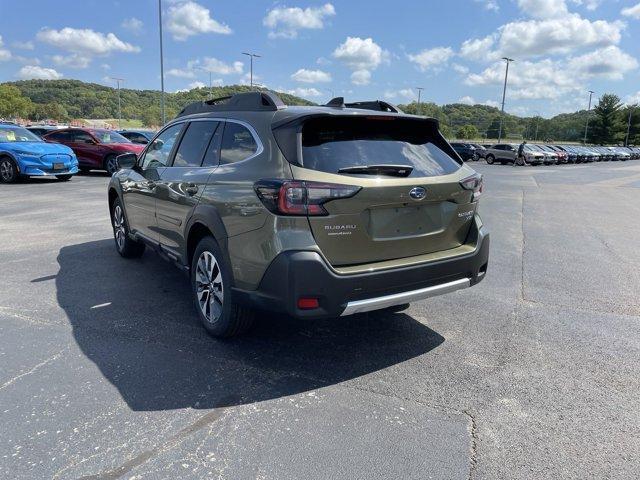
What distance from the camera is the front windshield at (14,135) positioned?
14859mm

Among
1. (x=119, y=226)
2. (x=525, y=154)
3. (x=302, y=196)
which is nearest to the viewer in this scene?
(x=302, y=196)

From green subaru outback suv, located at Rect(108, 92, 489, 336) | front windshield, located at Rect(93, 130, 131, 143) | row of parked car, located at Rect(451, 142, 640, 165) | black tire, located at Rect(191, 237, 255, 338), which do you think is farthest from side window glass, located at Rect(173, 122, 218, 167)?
row of parked car, located at Rect(451, 142, 640, 165)

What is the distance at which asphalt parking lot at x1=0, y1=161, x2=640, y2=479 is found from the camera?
254 centimetres

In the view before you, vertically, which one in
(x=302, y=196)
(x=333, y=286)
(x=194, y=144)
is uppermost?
(x=194, y=144)

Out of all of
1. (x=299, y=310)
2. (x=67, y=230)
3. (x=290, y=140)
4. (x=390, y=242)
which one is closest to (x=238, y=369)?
(x=299, y=310)

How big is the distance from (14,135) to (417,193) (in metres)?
15.6

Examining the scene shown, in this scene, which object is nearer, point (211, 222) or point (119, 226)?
point (211, 222)

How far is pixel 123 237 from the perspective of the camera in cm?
631

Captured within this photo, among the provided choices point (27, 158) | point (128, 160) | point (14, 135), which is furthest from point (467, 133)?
point (128, 160)

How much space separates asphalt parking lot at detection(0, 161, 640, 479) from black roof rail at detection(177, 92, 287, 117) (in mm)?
1773

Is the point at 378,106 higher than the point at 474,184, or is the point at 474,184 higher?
the point at 378,106

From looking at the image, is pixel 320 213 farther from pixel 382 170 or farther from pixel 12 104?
pixel 12 104

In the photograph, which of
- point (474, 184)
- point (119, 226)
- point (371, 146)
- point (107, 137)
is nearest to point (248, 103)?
point (371, 146)

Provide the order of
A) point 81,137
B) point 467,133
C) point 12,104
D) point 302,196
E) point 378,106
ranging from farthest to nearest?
1. point 467,133
2. point 12,104
3. point 81,137
4. point 378,106
5. point 302,196
